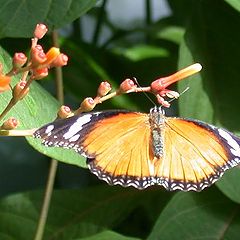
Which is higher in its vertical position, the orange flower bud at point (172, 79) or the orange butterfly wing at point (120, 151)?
the orange flower bud at point (172, 79)

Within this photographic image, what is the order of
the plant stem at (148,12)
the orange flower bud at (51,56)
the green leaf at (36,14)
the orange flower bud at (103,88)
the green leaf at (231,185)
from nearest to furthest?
the orange flower bud at (51,56)
the orange flower bud at (103,88)
the green leaf at (36,14)
the green leaf at (231,185)
the plant stem at (148,12)

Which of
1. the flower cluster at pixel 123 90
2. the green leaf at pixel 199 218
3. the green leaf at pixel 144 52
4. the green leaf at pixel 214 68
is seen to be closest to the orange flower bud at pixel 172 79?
the flower cluster at pixel 123 90

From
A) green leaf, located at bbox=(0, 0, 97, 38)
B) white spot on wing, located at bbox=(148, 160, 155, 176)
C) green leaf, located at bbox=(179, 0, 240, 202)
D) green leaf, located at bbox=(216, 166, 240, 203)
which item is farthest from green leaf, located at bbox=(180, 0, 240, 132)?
white spot on wing, located at bbox=(148, 160, 155, 176)

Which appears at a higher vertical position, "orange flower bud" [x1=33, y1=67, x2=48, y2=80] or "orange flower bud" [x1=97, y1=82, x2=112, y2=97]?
"orange flower bud" [x1=33, y1=67, x2=48, y2=80]

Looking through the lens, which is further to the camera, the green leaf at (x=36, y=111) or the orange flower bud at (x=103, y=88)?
the green leaf at (x=36, y=111)

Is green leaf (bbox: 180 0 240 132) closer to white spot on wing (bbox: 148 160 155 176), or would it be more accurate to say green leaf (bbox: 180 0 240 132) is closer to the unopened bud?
white spot on wing (bbox: 148 160 155 176)

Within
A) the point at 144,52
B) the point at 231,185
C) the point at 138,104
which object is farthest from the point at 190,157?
the point at 144,52

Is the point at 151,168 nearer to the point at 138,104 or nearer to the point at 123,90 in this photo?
the point at 123,90

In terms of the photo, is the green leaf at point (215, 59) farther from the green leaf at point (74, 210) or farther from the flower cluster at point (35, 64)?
the flower cluster at point (35, 64)

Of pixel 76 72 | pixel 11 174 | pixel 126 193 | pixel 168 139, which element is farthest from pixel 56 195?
pixel 168 139
